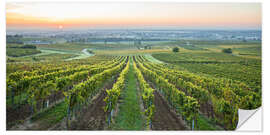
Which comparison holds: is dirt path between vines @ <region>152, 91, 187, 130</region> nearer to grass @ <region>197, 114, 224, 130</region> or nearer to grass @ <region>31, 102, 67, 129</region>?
grass @ <region>197, 114, 224, 130</region>

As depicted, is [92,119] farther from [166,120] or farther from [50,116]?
[166,120]

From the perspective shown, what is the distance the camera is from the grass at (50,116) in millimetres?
7402

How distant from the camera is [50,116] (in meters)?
8.03

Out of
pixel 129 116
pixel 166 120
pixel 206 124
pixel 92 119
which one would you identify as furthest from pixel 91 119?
pixel 206 124

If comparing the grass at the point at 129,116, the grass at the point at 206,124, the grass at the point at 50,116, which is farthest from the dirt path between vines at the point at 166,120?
the grass at the point at 50,116

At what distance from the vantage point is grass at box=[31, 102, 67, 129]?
7402mm

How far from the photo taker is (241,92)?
10898 millimetres

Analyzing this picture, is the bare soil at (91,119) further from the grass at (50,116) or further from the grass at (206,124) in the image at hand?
the grass at (206,124)

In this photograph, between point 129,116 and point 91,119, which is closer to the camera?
point 91,119

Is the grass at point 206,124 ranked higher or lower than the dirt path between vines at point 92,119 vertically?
lower

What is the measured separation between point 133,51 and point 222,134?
36.7 metres

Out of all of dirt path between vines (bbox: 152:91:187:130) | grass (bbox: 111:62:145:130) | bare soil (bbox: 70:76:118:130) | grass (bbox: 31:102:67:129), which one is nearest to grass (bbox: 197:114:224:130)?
dirt path between vines (bbox: 152:91:187:130)
